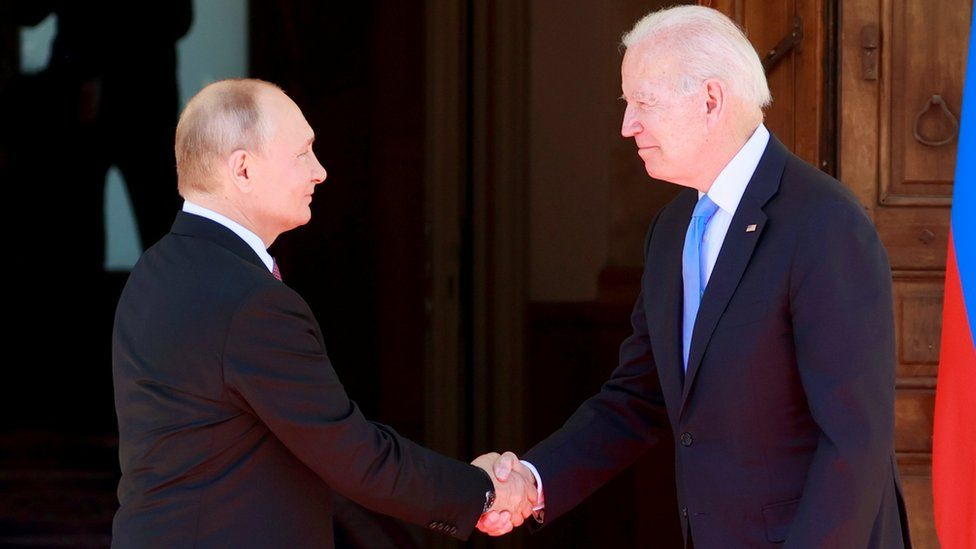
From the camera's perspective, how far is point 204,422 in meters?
2.48

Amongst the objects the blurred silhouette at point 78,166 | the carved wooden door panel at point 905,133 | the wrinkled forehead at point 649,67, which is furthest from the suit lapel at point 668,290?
the blurred silhouette at point 78,166

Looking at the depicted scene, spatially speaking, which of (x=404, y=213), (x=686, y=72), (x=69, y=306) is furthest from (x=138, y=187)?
(x=686, y=72)

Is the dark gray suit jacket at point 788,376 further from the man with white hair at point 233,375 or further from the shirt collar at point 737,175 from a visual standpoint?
the man with white hair at point 233,375

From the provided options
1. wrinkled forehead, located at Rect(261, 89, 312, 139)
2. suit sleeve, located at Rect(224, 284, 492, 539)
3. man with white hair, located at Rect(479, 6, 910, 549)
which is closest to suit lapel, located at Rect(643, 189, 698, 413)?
man with white hair, located at Rect(479, 6, 910, 549)

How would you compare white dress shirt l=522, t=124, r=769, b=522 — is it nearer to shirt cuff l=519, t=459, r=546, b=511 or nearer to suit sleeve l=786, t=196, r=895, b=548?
suit sleeve l=786, t=196, r=895, b=548

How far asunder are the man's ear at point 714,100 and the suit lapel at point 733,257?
0.48 ft

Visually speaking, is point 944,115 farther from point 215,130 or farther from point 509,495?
point 215,130

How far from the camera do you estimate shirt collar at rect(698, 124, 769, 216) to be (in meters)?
2.70

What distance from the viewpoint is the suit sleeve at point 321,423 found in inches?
98.6

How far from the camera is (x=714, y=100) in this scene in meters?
2.71

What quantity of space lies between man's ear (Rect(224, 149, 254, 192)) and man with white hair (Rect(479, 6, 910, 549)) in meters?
0.80

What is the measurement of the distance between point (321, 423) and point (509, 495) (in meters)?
0.72

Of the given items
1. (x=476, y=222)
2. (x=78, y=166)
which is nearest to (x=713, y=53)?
(x=476, y=222)

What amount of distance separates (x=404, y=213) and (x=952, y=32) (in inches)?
74.5
